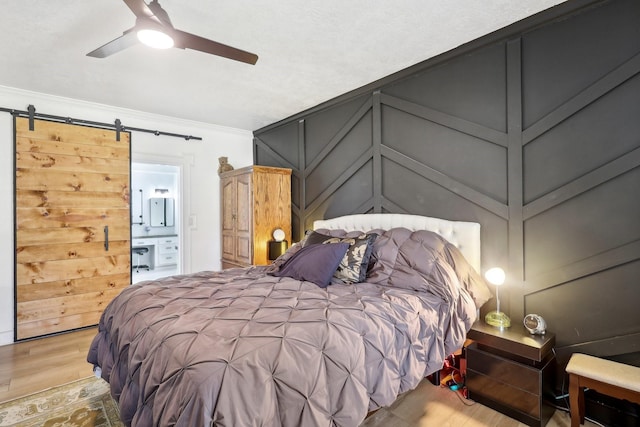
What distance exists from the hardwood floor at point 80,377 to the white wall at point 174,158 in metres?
0.53

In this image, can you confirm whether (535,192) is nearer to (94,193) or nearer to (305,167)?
(305,167)

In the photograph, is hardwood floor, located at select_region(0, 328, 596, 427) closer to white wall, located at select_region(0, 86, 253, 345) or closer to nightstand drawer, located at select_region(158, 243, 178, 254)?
white wall, located at select_region(0, 86, 253, 345)

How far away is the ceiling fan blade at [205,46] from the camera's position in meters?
1.82

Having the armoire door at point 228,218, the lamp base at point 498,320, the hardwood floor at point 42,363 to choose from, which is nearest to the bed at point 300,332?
the lamp base at point 498,320

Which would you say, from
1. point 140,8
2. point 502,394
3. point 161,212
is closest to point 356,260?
point 502,394

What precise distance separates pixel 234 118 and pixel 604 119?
3871mm

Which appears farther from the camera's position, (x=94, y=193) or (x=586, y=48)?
(x=94, y=193)

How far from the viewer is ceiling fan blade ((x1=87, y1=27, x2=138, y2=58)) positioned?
1.79m

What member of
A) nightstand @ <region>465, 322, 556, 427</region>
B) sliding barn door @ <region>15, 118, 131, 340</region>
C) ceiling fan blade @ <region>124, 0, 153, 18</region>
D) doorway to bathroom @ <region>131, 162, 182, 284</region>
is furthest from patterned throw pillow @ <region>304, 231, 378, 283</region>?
doorway to bathroom @ <region>131, 162, 182, 284</region>

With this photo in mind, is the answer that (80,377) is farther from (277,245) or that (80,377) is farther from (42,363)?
(277,245)

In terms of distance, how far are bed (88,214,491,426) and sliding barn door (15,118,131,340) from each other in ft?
6.23

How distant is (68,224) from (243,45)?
114 inches

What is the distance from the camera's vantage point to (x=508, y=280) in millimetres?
2342

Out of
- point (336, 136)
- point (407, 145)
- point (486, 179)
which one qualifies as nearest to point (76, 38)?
point (336, 136)
